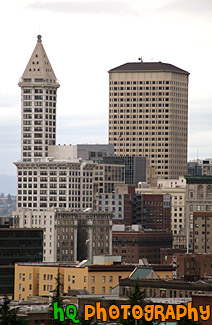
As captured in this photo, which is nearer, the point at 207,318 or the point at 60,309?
the point at 60,309

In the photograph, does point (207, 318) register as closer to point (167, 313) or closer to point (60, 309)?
point (167, 313)

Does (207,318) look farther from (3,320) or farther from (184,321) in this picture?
(3,320)

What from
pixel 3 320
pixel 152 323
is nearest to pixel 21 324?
pixel 3 320

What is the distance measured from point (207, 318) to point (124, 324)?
1333 cm

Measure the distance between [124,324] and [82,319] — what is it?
5.01 m

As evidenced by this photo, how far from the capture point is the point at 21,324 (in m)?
193

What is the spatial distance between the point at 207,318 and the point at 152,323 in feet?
30.4

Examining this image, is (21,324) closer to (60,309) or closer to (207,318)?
(60,309)

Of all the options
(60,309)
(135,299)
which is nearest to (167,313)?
(135,299)

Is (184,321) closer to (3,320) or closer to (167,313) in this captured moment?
(167,313)

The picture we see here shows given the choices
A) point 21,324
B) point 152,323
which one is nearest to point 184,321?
point 152,323

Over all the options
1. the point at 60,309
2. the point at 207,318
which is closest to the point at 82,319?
the point at 60,309

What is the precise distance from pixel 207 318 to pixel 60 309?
2196 centimetres

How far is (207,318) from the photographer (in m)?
200
